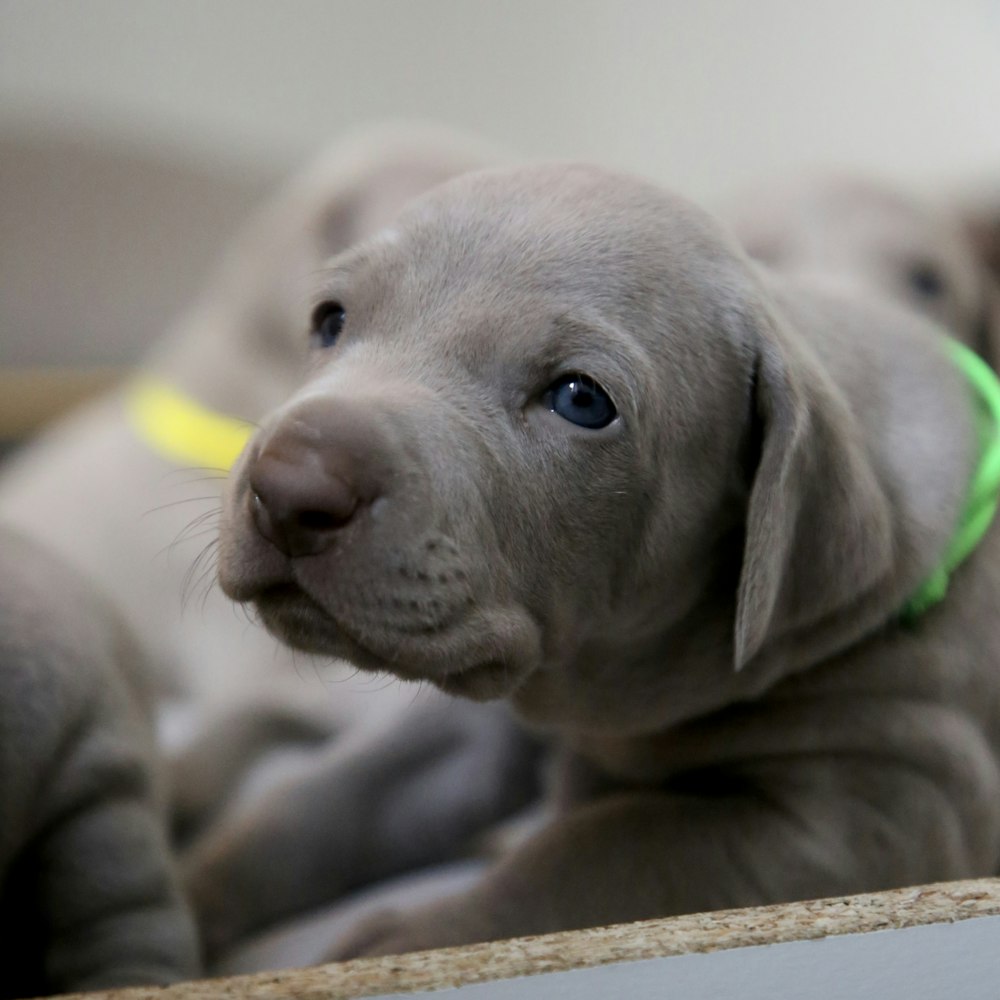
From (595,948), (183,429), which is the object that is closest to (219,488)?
(183,429)

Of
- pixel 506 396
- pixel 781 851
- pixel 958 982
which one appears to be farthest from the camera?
pixel 781 851

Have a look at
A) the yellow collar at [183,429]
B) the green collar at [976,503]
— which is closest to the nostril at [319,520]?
the green collar at [976,503]

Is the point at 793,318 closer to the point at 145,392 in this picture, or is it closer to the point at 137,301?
Answer: the point at 145,392

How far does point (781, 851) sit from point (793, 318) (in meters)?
0.64

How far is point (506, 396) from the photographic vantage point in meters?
1.41

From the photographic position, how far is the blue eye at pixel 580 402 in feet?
4.64

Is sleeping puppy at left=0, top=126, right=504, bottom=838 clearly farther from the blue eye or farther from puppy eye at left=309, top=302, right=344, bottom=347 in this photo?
the blue eye

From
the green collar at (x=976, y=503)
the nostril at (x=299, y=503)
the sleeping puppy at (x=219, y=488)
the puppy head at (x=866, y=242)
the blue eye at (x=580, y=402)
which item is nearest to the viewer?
the nostril at (x=299, y=503)

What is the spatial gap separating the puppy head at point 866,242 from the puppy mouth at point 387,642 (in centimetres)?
130

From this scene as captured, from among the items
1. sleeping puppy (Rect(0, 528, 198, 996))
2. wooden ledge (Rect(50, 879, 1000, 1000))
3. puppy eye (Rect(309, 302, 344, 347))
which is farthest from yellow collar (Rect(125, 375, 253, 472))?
wooden ledge (Rect(50, 879, 1000, 1000))

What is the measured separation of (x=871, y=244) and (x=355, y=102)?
2.61 metres

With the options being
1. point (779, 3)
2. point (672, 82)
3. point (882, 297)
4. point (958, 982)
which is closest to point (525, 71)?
point (672, 82)

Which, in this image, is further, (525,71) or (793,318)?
(525,71)

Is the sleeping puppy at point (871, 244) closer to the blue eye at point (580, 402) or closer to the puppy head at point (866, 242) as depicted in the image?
the puppy head at point (866, 242)
